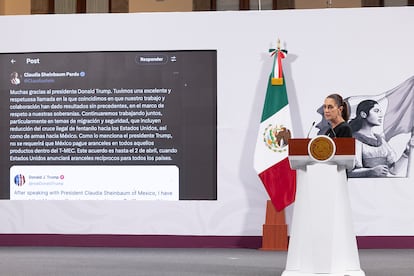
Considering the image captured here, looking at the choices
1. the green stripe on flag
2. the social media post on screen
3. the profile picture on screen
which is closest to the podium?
the green stripe on flag

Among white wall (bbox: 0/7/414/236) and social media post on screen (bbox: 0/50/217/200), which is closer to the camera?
white wall (bbox: 0/7/414/236)

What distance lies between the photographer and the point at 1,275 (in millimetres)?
7371

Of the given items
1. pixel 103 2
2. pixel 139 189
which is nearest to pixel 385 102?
pixel 139 189

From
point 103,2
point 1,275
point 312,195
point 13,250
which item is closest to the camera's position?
point 312,195

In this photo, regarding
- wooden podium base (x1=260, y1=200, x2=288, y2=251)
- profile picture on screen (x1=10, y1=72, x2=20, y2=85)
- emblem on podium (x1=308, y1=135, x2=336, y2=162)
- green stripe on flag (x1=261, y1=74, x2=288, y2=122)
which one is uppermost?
profile picture on screen (x1=10, y1=72, x2=20, y2=85)

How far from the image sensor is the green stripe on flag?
9.92 metres

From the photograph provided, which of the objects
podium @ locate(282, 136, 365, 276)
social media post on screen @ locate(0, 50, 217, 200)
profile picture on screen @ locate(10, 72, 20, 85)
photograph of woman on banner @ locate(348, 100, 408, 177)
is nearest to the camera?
podium @ locate(282, 136, 365, 276)

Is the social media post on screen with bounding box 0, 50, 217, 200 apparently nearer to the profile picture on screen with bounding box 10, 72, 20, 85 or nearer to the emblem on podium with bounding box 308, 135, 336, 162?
the profile picture on screen with bounding box 10, 72, 20, 85

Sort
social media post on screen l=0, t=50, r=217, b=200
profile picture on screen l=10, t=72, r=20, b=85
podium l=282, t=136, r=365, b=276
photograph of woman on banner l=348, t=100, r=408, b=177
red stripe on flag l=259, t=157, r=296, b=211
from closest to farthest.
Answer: podium l=282, t=136, r=365, b=276, red stripe on flag l=259, t=157, r=296, b=211, photograph of woman on banner l=348, t=100, r=408, b=177, social media post on screen l=0, t=50, r=217, b=200, profile picture on screen l=10, t=72, r=20, b=85

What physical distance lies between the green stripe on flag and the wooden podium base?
1.04 metres

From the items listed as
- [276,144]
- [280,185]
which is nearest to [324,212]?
[280,185]

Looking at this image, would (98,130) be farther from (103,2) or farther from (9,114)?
(103,2)

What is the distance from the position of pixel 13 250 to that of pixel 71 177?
109 cm

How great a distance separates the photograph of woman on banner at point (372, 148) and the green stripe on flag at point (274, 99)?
0.85 m
